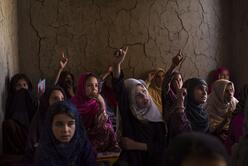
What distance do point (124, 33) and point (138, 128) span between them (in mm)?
2401

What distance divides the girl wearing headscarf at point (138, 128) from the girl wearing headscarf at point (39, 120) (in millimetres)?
512

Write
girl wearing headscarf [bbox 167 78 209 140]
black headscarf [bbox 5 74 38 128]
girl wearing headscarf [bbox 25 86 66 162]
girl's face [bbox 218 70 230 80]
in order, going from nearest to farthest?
girl wearing headscarf [bbox 25 86 66 162]
girl wearing headscarf [bbox 167 78 209 140]
black headscarf [bbox 5 74 38 128]
girl's face [bbox 218 70 230 80]

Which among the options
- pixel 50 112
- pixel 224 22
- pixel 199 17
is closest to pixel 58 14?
pixel 199 17

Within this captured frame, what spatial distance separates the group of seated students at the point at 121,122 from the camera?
8.60 ft

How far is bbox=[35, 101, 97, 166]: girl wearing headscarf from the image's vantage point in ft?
8.52

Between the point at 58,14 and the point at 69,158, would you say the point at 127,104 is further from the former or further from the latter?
the point at 58,14

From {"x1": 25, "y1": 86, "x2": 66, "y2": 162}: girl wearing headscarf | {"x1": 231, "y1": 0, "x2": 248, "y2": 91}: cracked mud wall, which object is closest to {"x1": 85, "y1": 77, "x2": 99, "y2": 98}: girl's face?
{"x1": 25, "y1": 86, "x2": 66, "y2": 162}: girl wearing headscarf

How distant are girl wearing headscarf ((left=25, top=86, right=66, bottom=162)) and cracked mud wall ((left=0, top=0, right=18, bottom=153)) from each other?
0.66 m

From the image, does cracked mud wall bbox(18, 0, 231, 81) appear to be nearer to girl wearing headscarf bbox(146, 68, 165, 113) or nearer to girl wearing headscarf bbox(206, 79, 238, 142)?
girl wearing headscarf bbox(146, 68, 165, 113)

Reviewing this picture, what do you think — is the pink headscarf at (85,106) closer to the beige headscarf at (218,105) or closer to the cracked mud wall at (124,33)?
the beige headscarf at (218,105)

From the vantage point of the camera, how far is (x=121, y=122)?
329 centimetres

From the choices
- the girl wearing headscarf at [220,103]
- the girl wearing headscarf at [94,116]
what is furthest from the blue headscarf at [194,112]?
the girl wearing headscarf at [94,116]

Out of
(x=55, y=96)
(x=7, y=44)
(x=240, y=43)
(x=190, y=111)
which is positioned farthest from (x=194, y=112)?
(x=240, y=43)

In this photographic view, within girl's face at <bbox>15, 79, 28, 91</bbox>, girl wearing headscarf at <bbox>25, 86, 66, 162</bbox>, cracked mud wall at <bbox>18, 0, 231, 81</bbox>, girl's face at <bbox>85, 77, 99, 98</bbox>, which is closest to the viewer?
girl wearing headscarf at <bbox>25, 86, 66, 162</bbox>
